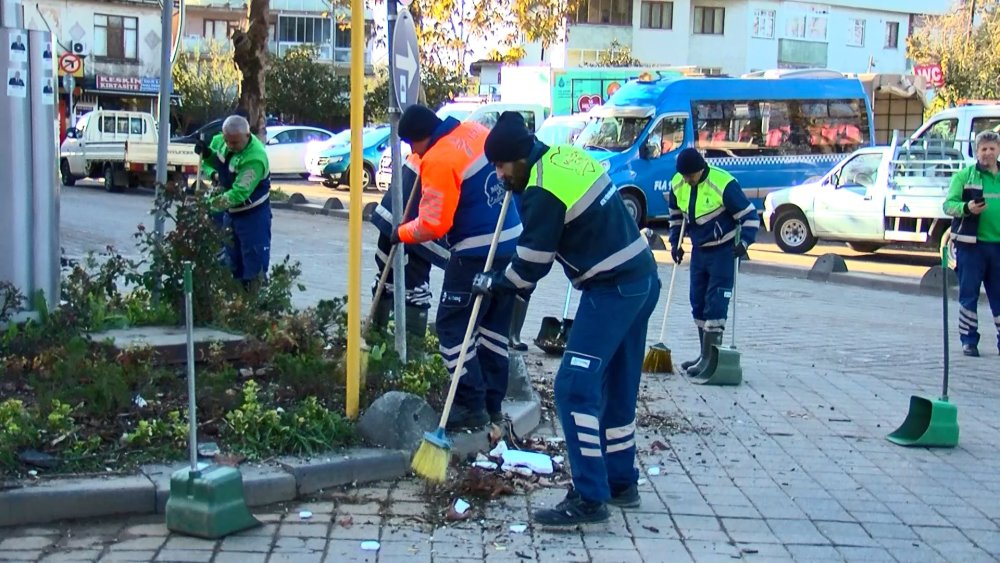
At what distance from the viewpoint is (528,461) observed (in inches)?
239

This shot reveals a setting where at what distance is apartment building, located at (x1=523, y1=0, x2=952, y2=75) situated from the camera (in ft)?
164

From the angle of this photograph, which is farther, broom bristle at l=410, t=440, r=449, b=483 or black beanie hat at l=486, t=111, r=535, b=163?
broom bristle at l=410, t=440, r=449, b=483

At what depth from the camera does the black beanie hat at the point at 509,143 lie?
5.15 metres

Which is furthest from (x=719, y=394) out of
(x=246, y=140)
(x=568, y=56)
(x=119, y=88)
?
(x=119, y=88)

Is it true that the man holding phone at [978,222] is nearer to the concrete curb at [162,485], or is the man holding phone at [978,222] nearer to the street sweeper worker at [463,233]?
the street sweeper worker at [463,233]

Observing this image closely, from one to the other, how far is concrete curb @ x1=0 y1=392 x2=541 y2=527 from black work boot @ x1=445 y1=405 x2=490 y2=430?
12 cm

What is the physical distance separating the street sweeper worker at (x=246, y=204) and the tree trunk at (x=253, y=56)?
541 inches

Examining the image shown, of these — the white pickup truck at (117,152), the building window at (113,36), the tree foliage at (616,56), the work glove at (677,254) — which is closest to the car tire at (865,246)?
the work glove at (677,254)

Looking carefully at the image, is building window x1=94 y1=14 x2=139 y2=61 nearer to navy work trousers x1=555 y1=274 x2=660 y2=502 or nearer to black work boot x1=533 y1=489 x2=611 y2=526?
navy work trousers x1=555 y1=274 x2=660 y2=502

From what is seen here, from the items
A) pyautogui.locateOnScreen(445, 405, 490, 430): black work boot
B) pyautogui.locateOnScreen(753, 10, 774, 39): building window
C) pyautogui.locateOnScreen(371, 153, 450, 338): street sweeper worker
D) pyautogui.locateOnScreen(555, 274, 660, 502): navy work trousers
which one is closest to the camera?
pyautogui.locateOnScreen(555, 274, 660, 502): navy work trousers

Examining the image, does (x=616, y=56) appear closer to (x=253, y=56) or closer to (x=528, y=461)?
(x=253, y=56)

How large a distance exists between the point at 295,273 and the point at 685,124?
1585 centimetres

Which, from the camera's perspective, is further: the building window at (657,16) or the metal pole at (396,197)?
the building window at (657,16)

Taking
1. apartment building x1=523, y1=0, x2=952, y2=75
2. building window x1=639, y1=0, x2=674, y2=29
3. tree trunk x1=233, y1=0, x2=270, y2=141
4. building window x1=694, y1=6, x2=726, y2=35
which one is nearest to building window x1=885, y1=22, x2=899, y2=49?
apartment building x1=523, y1=0, x2=952, y2=75
